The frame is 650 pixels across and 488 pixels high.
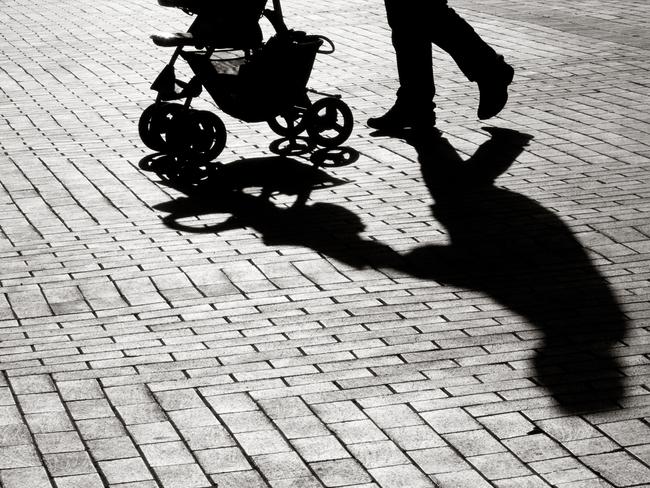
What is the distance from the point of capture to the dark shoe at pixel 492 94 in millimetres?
8922

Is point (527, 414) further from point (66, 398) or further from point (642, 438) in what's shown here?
point (66, 398)

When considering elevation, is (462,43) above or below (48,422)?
above

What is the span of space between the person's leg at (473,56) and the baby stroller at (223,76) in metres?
1.35

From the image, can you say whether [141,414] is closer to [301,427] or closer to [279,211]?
[301,427]

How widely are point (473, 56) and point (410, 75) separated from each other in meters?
0.52

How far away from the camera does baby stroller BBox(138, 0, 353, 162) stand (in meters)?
7.64

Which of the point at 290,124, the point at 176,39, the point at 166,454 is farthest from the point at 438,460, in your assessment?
the point at 290,124

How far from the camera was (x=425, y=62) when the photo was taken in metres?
9.04

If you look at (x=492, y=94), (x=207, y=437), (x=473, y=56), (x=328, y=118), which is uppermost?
(x=473, y=56)

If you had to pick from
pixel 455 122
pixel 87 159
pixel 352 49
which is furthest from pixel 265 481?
pixel 352 49

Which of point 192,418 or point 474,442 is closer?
point 474,442

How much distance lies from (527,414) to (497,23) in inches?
399

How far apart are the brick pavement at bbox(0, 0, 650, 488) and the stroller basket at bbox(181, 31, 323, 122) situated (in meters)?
0.58

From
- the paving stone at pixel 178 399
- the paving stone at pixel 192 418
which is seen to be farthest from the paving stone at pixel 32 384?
the paving stone at pixel 192 418
